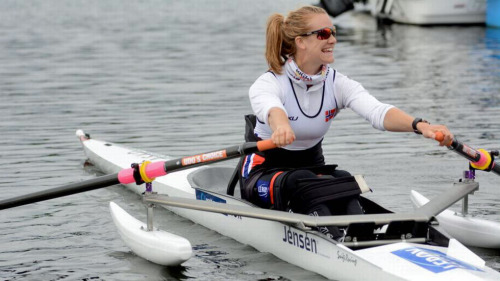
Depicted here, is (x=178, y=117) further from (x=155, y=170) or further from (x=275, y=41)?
(x=275, y=41)

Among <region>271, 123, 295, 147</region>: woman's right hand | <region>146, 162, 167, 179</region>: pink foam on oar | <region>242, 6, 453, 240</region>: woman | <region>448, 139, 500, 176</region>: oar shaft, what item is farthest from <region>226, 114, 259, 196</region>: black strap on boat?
<region>448, 139, 500, 176</region>: oar shaft

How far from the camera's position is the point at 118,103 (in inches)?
704

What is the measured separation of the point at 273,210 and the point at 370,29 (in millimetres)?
33338

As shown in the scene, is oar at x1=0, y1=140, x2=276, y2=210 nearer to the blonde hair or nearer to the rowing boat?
the rowing boat

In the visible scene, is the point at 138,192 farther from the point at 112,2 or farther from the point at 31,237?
the point at 112,2

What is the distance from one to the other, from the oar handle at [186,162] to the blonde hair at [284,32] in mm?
815

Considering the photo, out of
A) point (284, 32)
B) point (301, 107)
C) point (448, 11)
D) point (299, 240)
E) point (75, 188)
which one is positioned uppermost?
point (448, 11)

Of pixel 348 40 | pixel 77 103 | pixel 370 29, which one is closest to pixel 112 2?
pixel 370 29

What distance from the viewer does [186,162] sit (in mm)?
7441

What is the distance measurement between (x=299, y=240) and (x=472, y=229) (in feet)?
5.82

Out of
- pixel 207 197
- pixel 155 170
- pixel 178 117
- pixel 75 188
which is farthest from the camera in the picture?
pixel 178 117

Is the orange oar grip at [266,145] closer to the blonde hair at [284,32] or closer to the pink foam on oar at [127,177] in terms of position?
the blonde hair at [284,32]

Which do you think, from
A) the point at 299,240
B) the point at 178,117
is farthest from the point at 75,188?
the point at 178,117

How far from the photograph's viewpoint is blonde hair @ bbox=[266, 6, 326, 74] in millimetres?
7332
